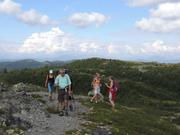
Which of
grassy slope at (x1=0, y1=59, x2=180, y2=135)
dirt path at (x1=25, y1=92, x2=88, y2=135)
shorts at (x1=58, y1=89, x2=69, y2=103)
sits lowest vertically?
grassy slope at (x1=0, y1=59, x2=180, y2=135)

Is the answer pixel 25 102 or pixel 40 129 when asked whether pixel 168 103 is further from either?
pixel 40 129

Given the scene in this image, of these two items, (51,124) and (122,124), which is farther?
(122,124)

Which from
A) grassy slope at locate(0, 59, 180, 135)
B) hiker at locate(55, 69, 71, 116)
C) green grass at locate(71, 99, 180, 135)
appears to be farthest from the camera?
grassy slope at locate(0, 59, 180, 135)

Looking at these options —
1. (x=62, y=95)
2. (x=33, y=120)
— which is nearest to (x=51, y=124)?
(x=33, y=120)

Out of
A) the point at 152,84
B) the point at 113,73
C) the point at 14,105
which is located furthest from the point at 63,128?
the point at 113,73

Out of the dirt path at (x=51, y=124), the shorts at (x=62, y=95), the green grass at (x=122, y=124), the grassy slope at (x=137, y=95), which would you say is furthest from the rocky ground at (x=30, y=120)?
the grassy slope at (x=137, y=95)

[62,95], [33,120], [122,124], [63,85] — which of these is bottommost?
[122,124]

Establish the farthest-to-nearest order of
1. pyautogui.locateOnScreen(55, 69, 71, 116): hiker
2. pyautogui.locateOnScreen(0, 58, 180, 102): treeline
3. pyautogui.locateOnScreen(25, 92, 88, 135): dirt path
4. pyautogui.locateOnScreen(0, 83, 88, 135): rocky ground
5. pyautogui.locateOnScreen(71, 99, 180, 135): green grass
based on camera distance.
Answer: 1. pyautogui.locateOnScreen(0, 58, 180, 102): treeline
2. pyautogui.locateOnScreen(55, 69, 71, 116): hiker
3. pyautogui.locateOnScreen(71, 99, 180, 135): green grass
4. pyautogui.locateOnScreen(25, 92, 88, 135): dirt path
5. pyautogui.locateOnScreen(0, 83, 88, 135): rocky ground

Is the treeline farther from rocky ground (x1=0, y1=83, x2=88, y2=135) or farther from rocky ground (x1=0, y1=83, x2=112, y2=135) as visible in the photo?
rocky ground (x1=0, y1=83, x2=112, y2=135)

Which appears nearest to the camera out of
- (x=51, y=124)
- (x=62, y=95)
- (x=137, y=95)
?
(x=51, y=124)

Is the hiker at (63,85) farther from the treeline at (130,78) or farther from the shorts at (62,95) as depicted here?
the treeline at (130,78)

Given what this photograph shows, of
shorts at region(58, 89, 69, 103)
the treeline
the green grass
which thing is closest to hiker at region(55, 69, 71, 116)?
shorts at region(58, 89, 69, 103)

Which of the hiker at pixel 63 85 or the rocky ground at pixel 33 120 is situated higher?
the hiker at pixel 63 85

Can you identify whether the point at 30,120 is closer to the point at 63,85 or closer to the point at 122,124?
the point at 63,85
